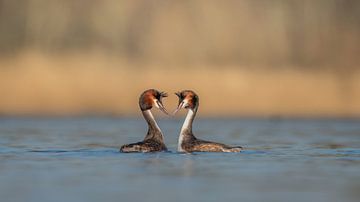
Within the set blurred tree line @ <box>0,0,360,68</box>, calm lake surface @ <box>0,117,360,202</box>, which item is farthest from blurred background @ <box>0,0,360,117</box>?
calm lake surface @ <box>0,117,360,202</box>

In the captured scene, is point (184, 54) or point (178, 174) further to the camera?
point (184, 54)

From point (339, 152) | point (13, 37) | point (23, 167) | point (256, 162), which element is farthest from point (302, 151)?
point (13, 37)

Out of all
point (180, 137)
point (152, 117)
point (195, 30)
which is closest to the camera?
point (180, 137)

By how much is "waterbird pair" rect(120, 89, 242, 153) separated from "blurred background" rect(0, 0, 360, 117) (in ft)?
240

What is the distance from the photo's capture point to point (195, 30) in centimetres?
14312

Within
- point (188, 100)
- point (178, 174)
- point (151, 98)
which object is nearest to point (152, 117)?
point (151, 98)

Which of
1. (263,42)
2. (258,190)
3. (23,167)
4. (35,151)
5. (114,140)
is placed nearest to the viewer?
(258,190)

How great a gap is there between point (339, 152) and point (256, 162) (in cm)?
564

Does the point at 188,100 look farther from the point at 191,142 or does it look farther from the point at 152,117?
the point at 191,142

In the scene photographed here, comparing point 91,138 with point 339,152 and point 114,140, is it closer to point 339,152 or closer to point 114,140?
point 114,140

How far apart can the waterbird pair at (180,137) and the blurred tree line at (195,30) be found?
95.9 m

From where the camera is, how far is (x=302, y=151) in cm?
3950

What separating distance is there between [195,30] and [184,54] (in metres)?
6.21

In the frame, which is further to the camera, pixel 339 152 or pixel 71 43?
pixel 71 43
